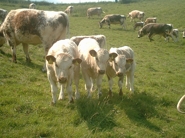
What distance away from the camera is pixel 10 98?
623 centimetres

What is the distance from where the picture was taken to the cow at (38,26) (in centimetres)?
964

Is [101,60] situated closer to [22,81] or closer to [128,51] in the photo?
[128,51]

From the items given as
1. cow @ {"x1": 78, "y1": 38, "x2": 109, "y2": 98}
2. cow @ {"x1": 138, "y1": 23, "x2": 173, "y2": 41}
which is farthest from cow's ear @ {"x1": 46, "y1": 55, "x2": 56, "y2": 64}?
cow @ {"x1": 138, "y1": 23, "x2": 173, "y2": 41}

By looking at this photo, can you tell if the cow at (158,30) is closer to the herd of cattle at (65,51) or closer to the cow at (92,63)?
the herd of cattle at (65,51)

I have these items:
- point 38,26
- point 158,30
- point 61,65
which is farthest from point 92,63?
point 158,30

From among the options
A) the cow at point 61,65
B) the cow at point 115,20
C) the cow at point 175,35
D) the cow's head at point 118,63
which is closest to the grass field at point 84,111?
the cow at point 61,65

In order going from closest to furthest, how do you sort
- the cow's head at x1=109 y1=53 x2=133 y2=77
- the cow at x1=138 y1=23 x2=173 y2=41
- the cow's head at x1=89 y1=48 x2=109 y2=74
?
the cow's head at x1=89 y1=48 x2=109 y2=74
the cow's head at x1=109 y1=53 x2=133 y2=77
the cow at x1=138 y1=23 x2=173 y2=41

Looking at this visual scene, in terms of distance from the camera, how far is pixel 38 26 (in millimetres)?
9633

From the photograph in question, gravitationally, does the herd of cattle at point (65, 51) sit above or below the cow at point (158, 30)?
above

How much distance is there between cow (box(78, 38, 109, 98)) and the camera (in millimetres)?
6461

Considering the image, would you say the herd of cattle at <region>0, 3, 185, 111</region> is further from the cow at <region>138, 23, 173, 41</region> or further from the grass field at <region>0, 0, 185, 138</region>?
the cow at <region>138, 23, 173, 41</region>

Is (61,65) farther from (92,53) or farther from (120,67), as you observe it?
(120,67)

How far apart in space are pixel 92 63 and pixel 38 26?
4022mm

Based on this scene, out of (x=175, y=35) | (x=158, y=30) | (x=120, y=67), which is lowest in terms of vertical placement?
(x=175, y=35)
